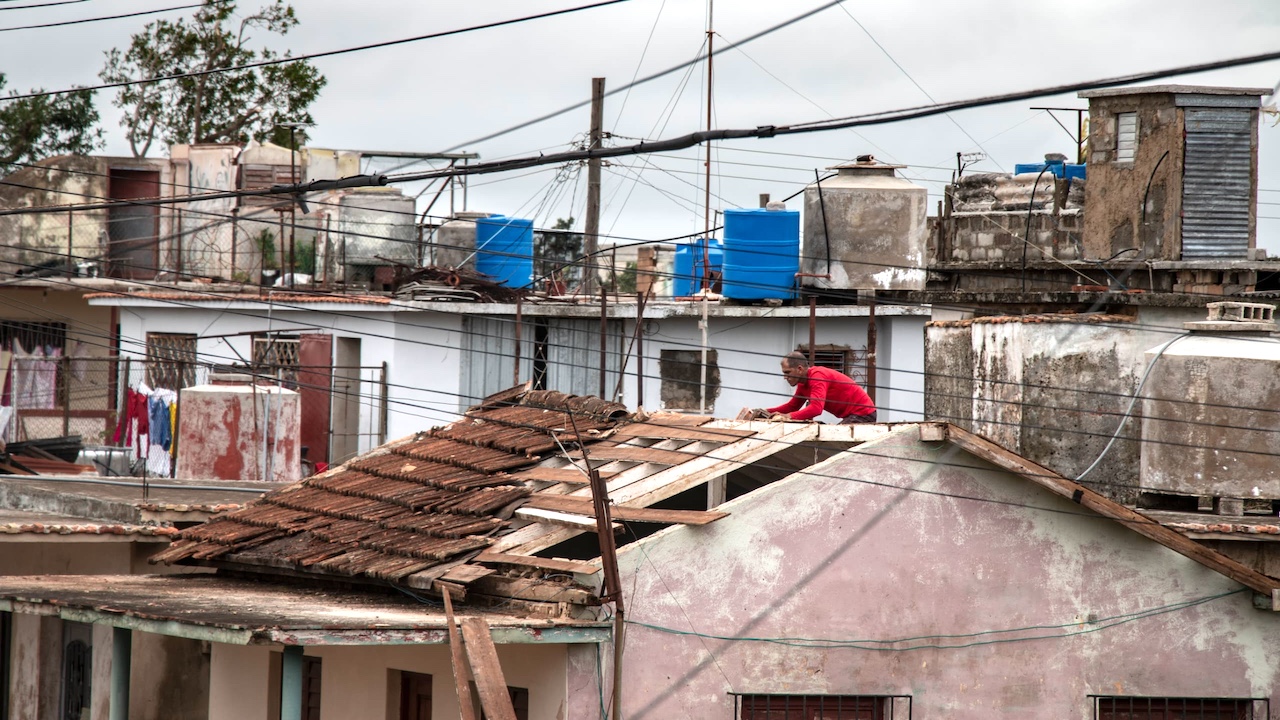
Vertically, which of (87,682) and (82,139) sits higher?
(82,139)

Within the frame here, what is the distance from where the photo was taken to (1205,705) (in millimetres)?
11859

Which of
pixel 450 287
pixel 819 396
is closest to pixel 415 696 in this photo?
pixel 819 396

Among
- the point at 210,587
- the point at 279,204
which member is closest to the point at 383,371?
the point at 279,204

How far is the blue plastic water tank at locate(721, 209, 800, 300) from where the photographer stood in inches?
947

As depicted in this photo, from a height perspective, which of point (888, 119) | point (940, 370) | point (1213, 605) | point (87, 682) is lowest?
point (87, 682)

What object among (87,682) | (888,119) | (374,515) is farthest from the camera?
(87,682)

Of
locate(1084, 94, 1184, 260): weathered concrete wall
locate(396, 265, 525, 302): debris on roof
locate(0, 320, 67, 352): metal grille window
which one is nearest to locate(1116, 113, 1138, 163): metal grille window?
locate(1084, 94, 1184, 260): weathered concrete wall

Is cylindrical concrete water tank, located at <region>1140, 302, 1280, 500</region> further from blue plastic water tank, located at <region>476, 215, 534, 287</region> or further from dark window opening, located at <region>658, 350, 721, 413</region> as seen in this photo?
blue plastic water tank, located at <region>476, 215, 534, 287</region>

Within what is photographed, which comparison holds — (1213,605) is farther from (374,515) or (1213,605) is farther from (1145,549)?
(374,515)

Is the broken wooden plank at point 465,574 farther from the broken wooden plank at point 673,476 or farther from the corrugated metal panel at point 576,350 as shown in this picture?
the corrugated metal panel at point 576,350

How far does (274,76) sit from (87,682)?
26135 mm

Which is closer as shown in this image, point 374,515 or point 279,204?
point 374,515

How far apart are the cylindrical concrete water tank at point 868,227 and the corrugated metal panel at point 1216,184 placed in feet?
16.2

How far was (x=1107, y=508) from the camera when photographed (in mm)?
11477
